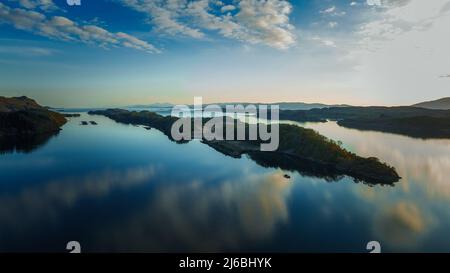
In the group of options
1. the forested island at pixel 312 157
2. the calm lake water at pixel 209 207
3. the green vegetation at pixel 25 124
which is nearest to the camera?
the calm lake water at pixel 209 207

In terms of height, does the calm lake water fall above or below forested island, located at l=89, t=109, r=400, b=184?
below

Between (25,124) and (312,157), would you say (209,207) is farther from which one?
(25,124)

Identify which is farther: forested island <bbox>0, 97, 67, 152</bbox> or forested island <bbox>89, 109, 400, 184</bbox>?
forested island <bbox>0, 97, 67, 152</bbox>

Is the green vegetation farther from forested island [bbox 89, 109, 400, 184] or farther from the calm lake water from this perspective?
forested island [bbox 89, 109, 400, 184]

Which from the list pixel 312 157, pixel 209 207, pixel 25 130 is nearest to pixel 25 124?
pixel 25 130

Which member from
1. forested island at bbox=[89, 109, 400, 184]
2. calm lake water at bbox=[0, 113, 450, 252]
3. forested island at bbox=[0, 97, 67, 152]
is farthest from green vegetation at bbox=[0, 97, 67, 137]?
forested island at bbox=[89, 109, 400, 184]

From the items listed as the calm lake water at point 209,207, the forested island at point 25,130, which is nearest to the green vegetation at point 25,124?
the forested island at point 25,130

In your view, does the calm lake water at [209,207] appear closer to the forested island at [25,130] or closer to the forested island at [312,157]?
the forested island at [312,157]
